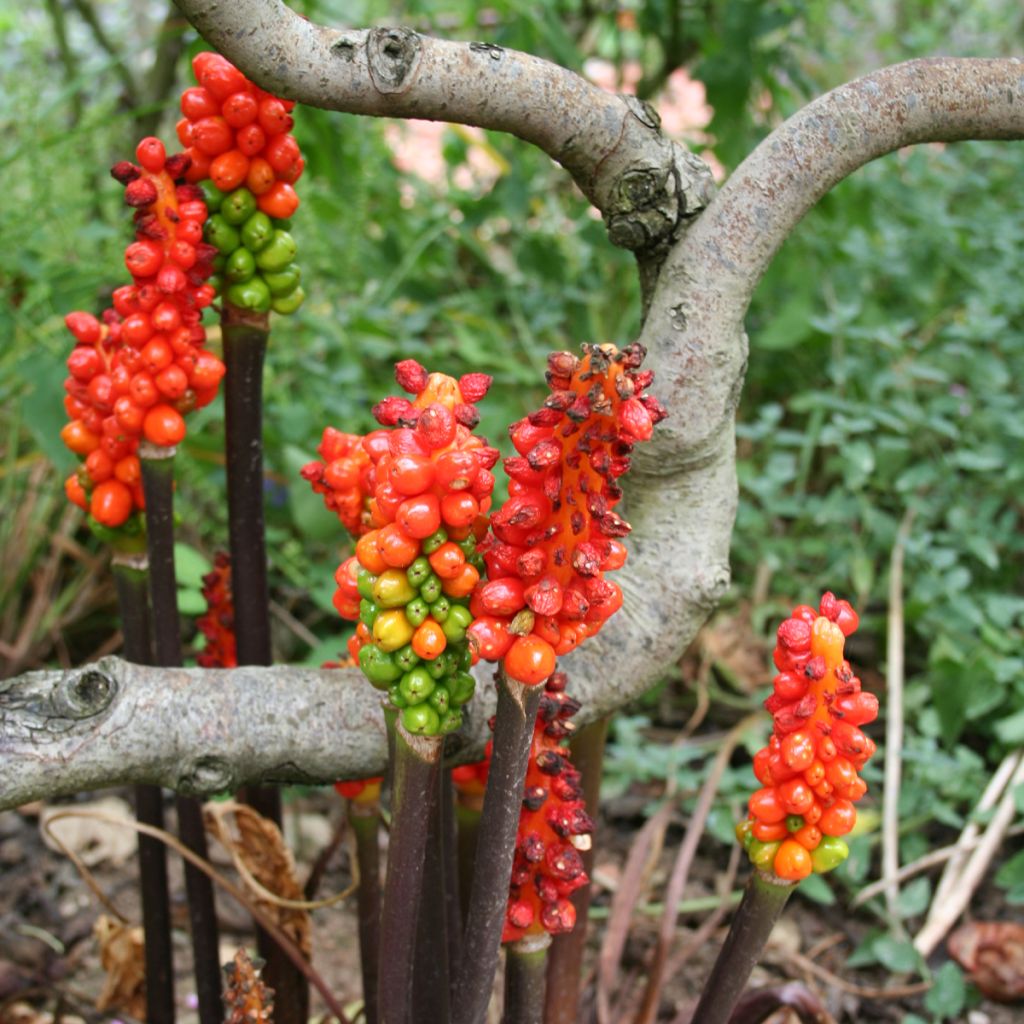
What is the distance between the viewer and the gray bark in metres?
1.29

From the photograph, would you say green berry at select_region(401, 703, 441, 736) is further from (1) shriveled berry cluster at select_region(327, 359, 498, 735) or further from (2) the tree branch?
(2) the tree branch

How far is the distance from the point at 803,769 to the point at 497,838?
0.31 metres

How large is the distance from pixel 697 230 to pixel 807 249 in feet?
7.04

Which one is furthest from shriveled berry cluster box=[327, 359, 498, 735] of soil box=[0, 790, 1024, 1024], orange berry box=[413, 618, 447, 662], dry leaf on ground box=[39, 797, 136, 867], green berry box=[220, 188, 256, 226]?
dry leaf on ground box=[39, 797, 136, 867]

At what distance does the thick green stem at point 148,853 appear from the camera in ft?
5.28

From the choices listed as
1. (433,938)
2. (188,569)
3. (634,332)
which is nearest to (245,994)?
(433,938)

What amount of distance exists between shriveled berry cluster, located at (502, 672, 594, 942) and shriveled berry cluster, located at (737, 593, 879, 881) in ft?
0.62

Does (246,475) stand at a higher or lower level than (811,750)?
higher

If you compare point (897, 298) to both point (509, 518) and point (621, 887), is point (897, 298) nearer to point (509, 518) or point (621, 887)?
point (621, 887)

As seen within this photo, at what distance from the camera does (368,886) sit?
5.30ft

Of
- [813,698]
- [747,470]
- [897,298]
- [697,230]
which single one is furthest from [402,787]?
[897,298]

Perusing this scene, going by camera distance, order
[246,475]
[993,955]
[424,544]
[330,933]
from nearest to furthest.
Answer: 1. [424,544]
2. [246,475]
3. [993,955]
4. [330,933]

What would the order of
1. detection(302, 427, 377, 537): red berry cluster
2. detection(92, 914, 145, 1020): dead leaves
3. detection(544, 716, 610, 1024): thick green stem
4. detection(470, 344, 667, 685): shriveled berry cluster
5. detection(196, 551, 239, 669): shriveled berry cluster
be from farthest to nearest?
detection(92, 914, 145, 1020): dead leaves → detection(196, 551, 239, 669): shriveled berry cluster → detection(544, 716, 610, 1024): thick green stem → detection(302, 427, 377, 537): red berry cluster → detection(470, 344, 667, 685): shriveled berry cluster

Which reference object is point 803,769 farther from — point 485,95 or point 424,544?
point 485,95
